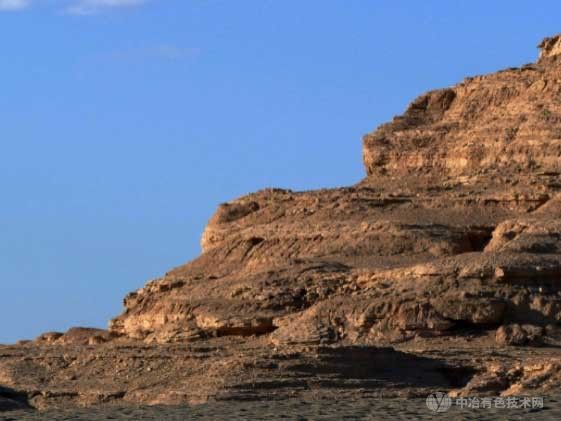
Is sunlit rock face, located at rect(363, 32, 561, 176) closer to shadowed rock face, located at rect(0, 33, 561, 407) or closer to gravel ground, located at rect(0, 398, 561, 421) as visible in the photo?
shadowed rock face, located at rect(0, 33, 561, 407)

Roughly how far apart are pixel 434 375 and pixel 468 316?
4.65 m

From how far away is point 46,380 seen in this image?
57062mm

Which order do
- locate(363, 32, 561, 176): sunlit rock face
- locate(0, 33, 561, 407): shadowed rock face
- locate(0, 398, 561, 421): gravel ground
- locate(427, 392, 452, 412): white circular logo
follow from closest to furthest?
locate(0, 398, 561, 421): gravel ground
locate(427, 392, 452, 412): white circular logo
locate(0, 33, 561, 407): shadowed rock face
locate(363, 32, 561, 176): sunlit rock face

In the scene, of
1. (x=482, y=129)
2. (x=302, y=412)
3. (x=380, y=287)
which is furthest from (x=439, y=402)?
(x=482, y=129)

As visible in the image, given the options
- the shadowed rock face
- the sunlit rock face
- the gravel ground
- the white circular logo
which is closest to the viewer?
the gravel ground

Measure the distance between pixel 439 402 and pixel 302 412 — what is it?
3.00 m

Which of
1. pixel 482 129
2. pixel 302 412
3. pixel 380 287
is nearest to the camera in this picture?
pixel 302 412

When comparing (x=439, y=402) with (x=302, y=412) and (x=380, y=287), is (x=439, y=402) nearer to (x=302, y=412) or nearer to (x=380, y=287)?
(x=302, y=412)

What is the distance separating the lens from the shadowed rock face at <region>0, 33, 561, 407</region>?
172 feet

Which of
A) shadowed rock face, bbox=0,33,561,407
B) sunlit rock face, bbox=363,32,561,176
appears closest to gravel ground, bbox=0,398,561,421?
shadowed rock face, bbox=0,33,561,407

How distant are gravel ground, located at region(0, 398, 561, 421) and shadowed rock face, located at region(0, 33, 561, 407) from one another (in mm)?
1750

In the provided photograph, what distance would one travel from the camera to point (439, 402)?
156 feet

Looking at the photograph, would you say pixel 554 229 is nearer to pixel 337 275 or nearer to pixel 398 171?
pixel 337 275

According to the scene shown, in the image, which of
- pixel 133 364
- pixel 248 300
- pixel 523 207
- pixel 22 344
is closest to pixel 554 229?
pixel 523 207
